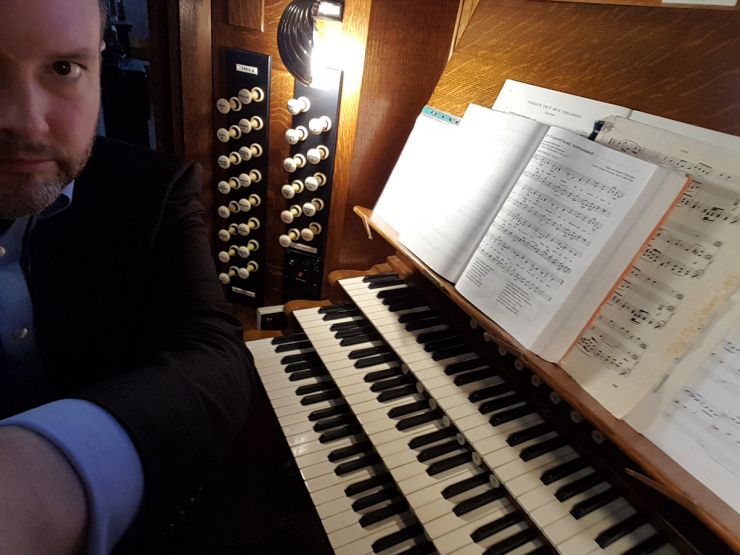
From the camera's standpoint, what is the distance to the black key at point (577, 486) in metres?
0.97

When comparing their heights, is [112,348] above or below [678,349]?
below

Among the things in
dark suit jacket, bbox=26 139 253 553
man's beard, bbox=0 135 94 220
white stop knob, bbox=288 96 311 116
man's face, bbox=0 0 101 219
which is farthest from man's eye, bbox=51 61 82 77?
white stop knob, bbox=288 96 311 116

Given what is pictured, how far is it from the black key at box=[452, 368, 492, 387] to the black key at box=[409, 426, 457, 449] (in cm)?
13

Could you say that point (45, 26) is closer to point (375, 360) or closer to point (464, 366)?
point (375, 360)

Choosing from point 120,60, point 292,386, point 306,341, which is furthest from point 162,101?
point 120,60

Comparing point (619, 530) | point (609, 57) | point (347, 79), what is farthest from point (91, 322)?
point (609, 57)

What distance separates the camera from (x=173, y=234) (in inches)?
40.3

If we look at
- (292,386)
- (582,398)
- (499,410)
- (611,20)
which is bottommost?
(292,386)

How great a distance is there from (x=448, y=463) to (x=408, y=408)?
19 cm

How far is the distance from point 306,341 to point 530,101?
1.03 m

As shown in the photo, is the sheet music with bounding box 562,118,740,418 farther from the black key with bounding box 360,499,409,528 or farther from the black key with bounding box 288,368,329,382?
the black key with bounding box 288,368,329,382

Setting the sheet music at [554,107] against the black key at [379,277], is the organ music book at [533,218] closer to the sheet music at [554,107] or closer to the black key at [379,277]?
the sheet music at [554,107]

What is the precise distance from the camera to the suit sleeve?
61 centimetres

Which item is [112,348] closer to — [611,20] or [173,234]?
[173,234]
